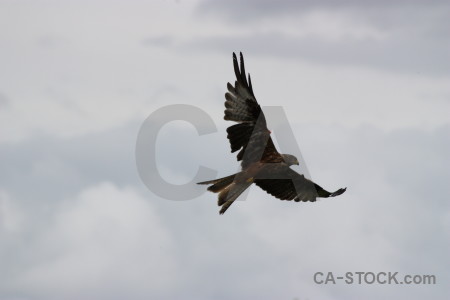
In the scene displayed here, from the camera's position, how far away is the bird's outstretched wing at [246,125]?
65.1 ft

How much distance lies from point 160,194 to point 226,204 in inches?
66.7

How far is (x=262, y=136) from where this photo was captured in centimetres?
2030

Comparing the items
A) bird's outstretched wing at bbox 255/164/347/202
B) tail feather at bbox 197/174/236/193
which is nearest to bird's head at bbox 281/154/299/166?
bird's outstretched wing at bbox 255/164/347/202

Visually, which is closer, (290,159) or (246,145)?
(246,145)

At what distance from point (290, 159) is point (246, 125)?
59.7 inches

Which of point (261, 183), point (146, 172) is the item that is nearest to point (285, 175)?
point (261, 183)

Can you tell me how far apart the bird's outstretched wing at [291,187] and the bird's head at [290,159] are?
0.64 metres

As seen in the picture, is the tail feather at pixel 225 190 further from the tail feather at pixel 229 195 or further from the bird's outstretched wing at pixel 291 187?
the bird's outstretched wing at pixel 291 187

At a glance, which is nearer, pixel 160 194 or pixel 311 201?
pixel 160 194

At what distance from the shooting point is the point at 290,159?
20922 millimetres

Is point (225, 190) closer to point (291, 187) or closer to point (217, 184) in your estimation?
point (217, 184)

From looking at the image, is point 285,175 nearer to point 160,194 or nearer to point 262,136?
point 262,136

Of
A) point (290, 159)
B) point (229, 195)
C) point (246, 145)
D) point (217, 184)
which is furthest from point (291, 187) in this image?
point (217, 184)

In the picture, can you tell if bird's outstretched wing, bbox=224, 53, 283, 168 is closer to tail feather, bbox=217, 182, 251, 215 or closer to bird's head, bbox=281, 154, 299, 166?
bird's head, bbox=281, 154, 299, 166
